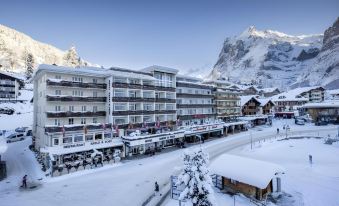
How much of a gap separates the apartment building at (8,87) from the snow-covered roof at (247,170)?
335 ft

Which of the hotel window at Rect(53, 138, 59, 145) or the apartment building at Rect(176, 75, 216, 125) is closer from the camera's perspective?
the hotel window at Rect(53, 138, 59, 145)

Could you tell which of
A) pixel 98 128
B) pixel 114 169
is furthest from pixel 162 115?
pixel 114 169

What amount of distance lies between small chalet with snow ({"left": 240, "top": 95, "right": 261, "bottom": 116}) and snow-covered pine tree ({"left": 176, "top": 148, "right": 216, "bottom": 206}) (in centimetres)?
8468

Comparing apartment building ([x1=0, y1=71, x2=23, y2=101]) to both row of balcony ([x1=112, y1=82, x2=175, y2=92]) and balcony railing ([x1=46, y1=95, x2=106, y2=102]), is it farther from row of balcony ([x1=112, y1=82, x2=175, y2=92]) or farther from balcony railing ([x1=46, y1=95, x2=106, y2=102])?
row of balcony ([x1=112, y1=82, x2=175, y2=92])

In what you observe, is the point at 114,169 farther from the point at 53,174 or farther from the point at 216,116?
the point at 216,116

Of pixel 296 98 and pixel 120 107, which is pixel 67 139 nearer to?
pixel 120 107

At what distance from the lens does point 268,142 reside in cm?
6012

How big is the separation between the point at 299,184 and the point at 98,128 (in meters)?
34.8

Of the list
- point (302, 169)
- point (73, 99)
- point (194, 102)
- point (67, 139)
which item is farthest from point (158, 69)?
point (302, 169)

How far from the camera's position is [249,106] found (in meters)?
102

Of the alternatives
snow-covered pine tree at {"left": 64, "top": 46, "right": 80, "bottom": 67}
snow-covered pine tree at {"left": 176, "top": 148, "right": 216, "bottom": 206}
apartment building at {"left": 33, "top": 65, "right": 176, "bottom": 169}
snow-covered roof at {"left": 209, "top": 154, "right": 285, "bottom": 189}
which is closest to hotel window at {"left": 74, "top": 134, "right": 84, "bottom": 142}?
apartment building at {"left": 33, "top": 65, "right": 176, "bottom": 169}

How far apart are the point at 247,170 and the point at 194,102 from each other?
44999 mm

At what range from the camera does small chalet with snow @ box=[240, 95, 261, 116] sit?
10006 centimetres

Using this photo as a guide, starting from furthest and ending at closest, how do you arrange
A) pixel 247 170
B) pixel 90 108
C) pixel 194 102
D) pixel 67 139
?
pixel 194 102 < pixel 90 108 < pixel 67 139 < pixel 247 170
